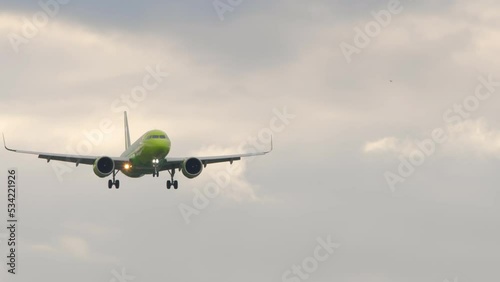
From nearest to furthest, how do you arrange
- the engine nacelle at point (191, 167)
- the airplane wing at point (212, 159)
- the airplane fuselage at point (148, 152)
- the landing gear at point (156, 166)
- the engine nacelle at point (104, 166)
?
the airplane fuselage at point (148, 152), the landing gear at point (156, 166), the engine nacelle at point (104, 166), the engine nacelle at point (191, 167), the airplane wing at point (212, 159)

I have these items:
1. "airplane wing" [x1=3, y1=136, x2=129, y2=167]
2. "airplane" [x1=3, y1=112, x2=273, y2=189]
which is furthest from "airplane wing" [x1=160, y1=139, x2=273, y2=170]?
"airplane wing" [x1=3, y1=136, x2=129, y2=167]

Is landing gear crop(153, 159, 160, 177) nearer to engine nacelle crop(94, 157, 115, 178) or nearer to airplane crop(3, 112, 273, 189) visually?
airplane crop(3, 112, 273, 189)

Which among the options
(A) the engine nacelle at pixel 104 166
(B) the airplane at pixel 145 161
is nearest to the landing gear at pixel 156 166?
(B) the airplane at pixel 145 161

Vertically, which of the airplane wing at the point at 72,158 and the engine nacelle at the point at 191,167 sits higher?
the airplane wing at the point at 72,158

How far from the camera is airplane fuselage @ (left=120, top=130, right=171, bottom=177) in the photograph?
111938mm

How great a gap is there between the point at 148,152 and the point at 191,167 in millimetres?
9399

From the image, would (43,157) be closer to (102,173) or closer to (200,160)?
(102,173)

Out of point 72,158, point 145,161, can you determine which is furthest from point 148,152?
point 72,158

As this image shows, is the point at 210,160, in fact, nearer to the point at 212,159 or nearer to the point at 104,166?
the point at 212,159

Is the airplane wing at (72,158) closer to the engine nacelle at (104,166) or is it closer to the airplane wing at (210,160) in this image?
the engine nacelle at (104,166)

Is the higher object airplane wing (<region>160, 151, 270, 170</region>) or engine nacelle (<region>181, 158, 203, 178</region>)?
airplane wing (<region>160, 151, 270, 170</region>)

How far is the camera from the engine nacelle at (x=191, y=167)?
12075 cm

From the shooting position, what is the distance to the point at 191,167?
121062 millimetres

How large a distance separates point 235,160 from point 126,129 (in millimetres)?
38491
